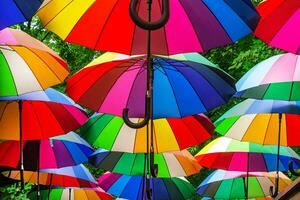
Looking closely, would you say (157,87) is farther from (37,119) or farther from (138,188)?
(138,188)

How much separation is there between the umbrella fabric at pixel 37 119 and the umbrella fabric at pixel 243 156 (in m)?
2.59

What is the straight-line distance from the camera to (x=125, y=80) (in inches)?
228

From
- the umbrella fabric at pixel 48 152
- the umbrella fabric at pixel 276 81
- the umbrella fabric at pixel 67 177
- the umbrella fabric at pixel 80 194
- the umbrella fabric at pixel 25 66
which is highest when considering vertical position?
the umbrella fabric at pixel 25 66

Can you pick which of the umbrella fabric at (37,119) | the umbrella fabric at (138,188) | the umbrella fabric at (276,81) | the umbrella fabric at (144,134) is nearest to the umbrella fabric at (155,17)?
the umbrella fabric at (276,81)

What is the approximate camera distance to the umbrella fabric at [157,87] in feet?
18.2

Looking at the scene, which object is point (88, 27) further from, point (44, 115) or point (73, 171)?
point (73, 171)

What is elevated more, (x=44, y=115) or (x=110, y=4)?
(x=110, y=4)

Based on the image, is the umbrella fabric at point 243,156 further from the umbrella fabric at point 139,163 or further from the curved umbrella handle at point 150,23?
the curved umbrella handle at point 150,23

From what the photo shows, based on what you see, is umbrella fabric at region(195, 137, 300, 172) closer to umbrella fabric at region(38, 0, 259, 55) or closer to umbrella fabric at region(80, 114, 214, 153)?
umbrella fabric at region(80, 114, 214, 153)

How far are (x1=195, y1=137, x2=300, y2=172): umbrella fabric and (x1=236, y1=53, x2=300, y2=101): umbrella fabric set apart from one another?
2.35 meters

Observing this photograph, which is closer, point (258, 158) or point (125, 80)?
point (125, 80)

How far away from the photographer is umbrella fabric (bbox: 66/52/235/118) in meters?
5.54

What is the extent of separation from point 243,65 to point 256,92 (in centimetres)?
636

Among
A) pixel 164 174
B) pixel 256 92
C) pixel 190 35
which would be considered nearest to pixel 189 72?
pixel 256 92
